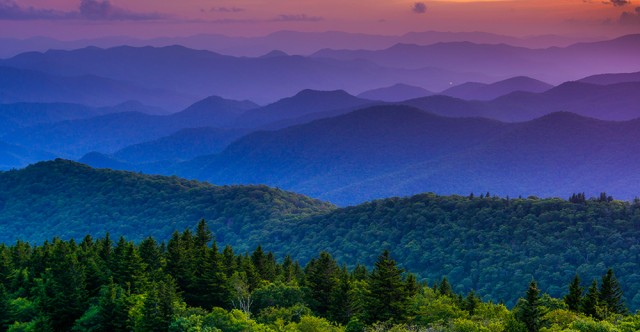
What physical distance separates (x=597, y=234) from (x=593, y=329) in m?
105

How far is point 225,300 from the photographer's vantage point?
78.2 meters

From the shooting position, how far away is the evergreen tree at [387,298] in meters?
68.2

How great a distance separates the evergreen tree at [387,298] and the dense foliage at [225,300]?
92mm

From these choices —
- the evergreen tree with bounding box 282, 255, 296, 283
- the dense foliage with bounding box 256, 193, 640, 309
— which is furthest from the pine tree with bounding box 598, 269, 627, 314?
the dense foliage with bounding box 256, 193, 640, 309

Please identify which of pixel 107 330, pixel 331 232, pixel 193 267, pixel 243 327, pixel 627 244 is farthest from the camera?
pixel 331 232

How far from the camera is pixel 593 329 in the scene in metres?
52.7

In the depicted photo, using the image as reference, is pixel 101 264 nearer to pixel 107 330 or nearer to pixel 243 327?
pixel 107 330

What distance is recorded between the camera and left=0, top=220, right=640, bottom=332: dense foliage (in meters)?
61.0

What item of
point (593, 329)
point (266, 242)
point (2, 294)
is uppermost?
point (266, 242)

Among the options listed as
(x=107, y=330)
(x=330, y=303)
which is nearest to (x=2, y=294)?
(x=107, y=330)

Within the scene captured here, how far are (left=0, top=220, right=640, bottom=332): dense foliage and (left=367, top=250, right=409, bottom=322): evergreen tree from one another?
0.09 meters

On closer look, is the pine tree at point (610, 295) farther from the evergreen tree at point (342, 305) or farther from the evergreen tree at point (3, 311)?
the evergreen tree at point (3, 311)

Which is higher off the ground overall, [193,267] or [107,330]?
[193,267]

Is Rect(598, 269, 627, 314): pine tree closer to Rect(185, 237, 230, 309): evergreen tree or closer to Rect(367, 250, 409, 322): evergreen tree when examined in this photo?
Rect(367, 250, 409, 322): evergreen tree
